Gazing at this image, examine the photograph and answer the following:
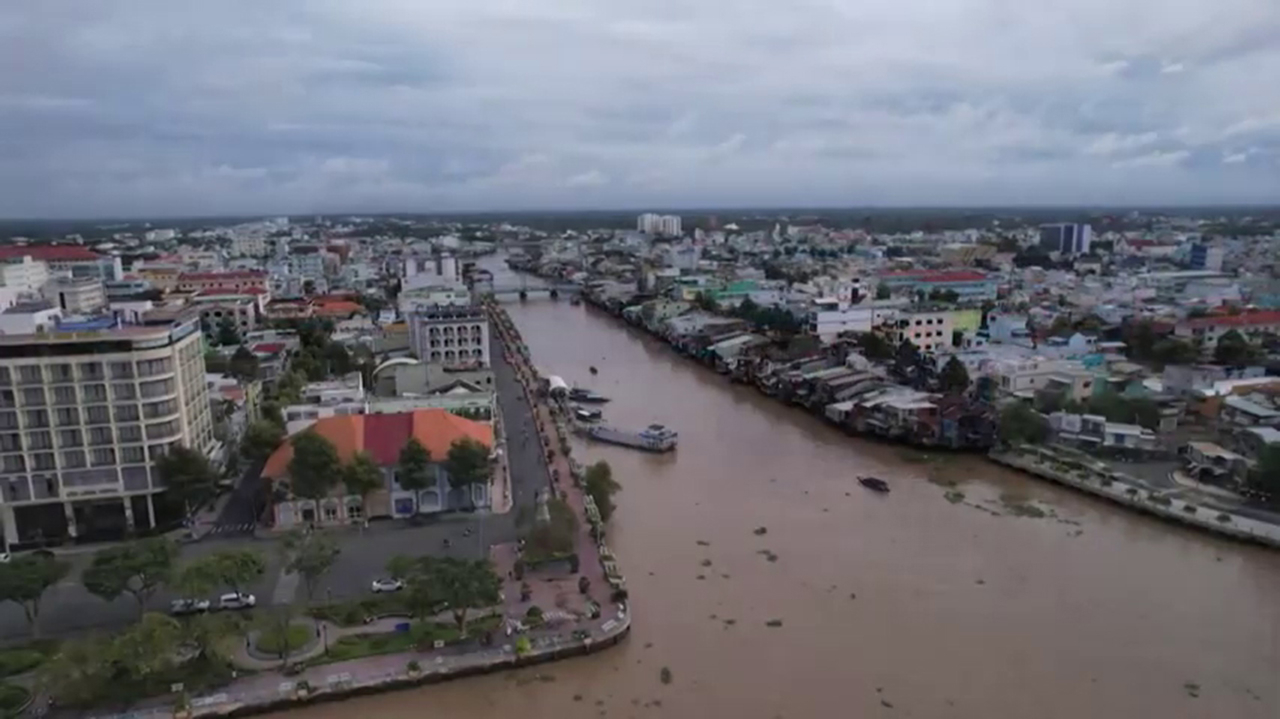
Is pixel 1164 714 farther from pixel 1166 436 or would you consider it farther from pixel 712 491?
pixel 1166 436

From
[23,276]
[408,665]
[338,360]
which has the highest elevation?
[23,276]

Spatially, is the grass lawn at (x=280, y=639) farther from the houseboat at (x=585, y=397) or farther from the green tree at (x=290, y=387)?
the houseboat at (x=585, y=397)

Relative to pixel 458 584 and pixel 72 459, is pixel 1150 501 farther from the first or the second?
pixel 72 459

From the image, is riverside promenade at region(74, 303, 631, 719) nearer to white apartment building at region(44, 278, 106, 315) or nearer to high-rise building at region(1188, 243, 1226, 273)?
white apartment building at region(44, 278, 106, 315)

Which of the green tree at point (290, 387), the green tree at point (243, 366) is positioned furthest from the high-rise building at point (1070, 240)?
the green tree at point (243, 366)

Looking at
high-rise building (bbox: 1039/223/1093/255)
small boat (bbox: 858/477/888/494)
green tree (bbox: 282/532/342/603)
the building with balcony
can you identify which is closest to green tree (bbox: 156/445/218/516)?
green tree (bbox: 282/532/342/603)

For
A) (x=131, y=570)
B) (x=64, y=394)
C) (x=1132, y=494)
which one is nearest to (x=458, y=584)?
(x=131, y=570)

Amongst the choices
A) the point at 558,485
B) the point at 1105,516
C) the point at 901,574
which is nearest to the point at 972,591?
the point at 901,574
